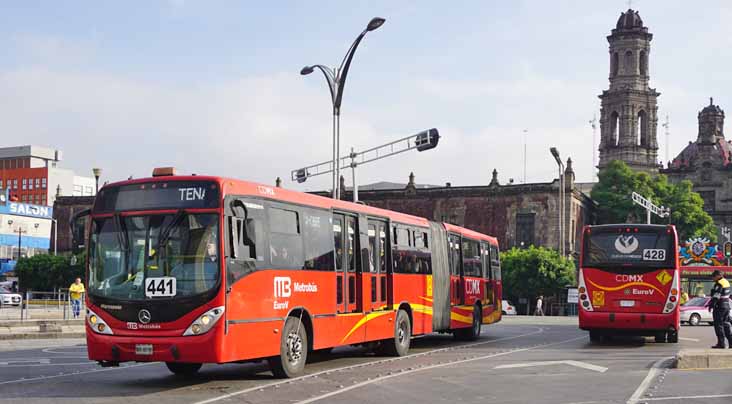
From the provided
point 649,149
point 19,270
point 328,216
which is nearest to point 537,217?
point 649,149

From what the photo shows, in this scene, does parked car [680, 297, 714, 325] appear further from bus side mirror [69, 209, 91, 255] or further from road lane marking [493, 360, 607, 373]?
bus side mirror [69, 209, 91, 255]

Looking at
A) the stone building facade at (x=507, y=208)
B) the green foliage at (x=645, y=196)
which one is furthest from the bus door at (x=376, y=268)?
the green foliage at (x=645, y=196)

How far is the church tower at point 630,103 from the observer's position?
11212cm

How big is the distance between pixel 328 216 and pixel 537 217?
234 ft

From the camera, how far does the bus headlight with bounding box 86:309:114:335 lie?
1402 cm

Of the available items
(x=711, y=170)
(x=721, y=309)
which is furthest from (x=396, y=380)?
(x=711, y=170)

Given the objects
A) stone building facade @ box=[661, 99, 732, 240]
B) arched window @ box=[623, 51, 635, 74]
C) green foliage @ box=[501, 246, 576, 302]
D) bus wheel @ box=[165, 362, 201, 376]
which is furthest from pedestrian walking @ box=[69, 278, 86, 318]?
stone building facade @ box=[661, 99, 732, 240]

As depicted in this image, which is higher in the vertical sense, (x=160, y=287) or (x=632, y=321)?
(x=160, y=287)

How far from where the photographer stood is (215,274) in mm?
13664

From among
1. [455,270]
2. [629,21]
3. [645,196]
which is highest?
[629,21]

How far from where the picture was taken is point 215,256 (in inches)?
540

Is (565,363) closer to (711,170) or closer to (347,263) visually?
(347,263)

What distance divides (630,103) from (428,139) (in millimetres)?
78839

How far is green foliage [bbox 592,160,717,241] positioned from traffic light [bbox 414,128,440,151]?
6334cm
